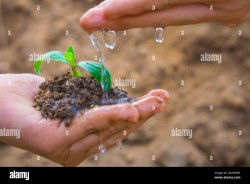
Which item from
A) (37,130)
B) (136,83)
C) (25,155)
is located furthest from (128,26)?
(25,155)

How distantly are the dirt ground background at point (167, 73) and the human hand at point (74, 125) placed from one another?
1.23m

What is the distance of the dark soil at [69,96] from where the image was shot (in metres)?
0.99

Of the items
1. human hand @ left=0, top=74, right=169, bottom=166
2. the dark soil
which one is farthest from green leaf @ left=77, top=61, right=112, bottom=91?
human hand @ left=0, top=74, right=169, bottom=166

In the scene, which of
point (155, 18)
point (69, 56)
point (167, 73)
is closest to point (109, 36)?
point (155, 18)

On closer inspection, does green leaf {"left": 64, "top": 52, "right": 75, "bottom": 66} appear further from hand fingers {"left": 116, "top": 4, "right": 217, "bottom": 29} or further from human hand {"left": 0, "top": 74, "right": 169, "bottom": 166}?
hand fingers {"left": 116, "top": 4, "right": 217, "bottom": 29}

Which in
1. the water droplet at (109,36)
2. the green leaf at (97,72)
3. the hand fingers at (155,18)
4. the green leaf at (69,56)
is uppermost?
the hand fingers at (155,18)

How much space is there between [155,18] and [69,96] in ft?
0.94

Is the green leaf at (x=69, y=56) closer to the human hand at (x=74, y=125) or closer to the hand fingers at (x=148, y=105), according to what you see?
the human hand at (x=74, y=125)

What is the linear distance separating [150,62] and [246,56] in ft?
1.67

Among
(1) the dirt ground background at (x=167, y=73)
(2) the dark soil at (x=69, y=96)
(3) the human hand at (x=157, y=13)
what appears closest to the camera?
(3) the human hand at (x=157, y=13)

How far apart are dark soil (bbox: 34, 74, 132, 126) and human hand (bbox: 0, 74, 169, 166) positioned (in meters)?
0.02

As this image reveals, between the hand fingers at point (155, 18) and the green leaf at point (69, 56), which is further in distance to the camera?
the green leaf at point (69, 56)

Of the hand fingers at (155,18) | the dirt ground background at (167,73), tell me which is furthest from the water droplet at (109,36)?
the dirt ground background at (167,73)

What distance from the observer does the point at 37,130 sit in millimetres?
998
